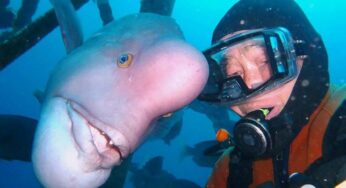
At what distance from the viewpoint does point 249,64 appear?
2.92m

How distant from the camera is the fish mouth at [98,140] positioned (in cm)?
186

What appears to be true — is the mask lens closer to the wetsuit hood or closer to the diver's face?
the diver's face

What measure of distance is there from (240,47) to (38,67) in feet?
345

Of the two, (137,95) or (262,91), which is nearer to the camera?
(137,95)

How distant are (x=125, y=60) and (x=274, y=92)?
3.83ft

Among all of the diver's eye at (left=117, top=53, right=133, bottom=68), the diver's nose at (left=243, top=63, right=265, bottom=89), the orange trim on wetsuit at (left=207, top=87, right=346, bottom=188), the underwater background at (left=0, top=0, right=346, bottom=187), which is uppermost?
the diver's eye at (left=117, top=53, right=133, bottom=68)

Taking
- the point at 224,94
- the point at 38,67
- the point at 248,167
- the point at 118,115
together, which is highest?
the point at 118,115

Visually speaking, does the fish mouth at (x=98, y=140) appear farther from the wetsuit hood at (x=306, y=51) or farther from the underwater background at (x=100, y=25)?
the underwater background at (x=100, y=25)

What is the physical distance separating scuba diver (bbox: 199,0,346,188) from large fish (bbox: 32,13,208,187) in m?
0.81

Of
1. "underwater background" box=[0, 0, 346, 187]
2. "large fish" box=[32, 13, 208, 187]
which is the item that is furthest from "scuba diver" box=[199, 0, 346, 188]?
"underwater background" box=[0, 0, 346, 187]

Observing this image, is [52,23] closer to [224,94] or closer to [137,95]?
Answer: [224,94]

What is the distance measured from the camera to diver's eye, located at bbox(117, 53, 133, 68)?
2064 millimetres

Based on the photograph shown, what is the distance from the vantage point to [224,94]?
281cm

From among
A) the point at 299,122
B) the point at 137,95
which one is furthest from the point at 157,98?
the point at 299,122
